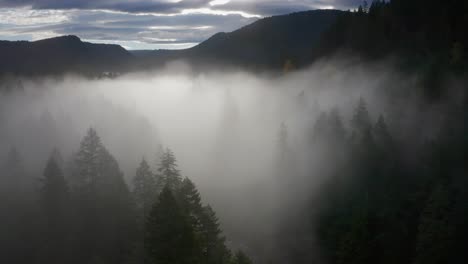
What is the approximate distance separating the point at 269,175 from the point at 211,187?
7.98 metres

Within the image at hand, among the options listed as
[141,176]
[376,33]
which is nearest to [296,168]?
[141,176]

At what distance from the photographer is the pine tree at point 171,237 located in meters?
25.0

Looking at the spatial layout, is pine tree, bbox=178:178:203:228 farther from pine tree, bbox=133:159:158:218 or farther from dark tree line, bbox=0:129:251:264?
pine tree, bbox=133:159:158:218

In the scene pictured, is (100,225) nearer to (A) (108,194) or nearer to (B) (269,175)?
(A) (108,194)

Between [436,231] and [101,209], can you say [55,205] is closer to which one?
[101,209]

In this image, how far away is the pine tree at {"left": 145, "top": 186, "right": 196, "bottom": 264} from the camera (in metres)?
25.0

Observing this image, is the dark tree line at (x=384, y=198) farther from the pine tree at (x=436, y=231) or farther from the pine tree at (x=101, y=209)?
the pine tree at (x=101, y=209)

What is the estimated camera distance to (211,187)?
205 ft

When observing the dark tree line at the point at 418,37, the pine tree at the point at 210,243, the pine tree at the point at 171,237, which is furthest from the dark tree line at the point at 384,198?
the pine tree at the point at 171,237

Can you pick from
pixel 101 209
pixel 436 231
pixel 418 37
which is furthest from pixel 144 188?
pixel 418 37

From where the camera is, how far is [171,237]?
25.1 m

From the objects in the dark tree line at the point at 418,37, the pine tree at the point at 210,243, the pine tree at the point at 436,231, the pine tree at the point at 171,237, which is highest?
the dark tree line at the point at 418,37

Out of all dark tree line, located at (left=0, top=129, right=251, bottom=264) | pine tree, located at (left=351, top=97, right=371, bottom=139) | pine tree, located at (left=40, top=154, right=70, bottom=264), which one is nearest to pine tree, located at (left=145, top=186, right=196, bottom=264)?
dark tree line, located at (left=0, top=129, right=251, bottom=264)

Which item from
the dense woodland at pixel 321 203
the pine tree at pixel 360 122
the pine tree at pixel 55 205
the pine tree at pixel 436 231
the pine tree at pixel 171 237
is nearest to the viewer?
the pine tree at pixel 171 237
